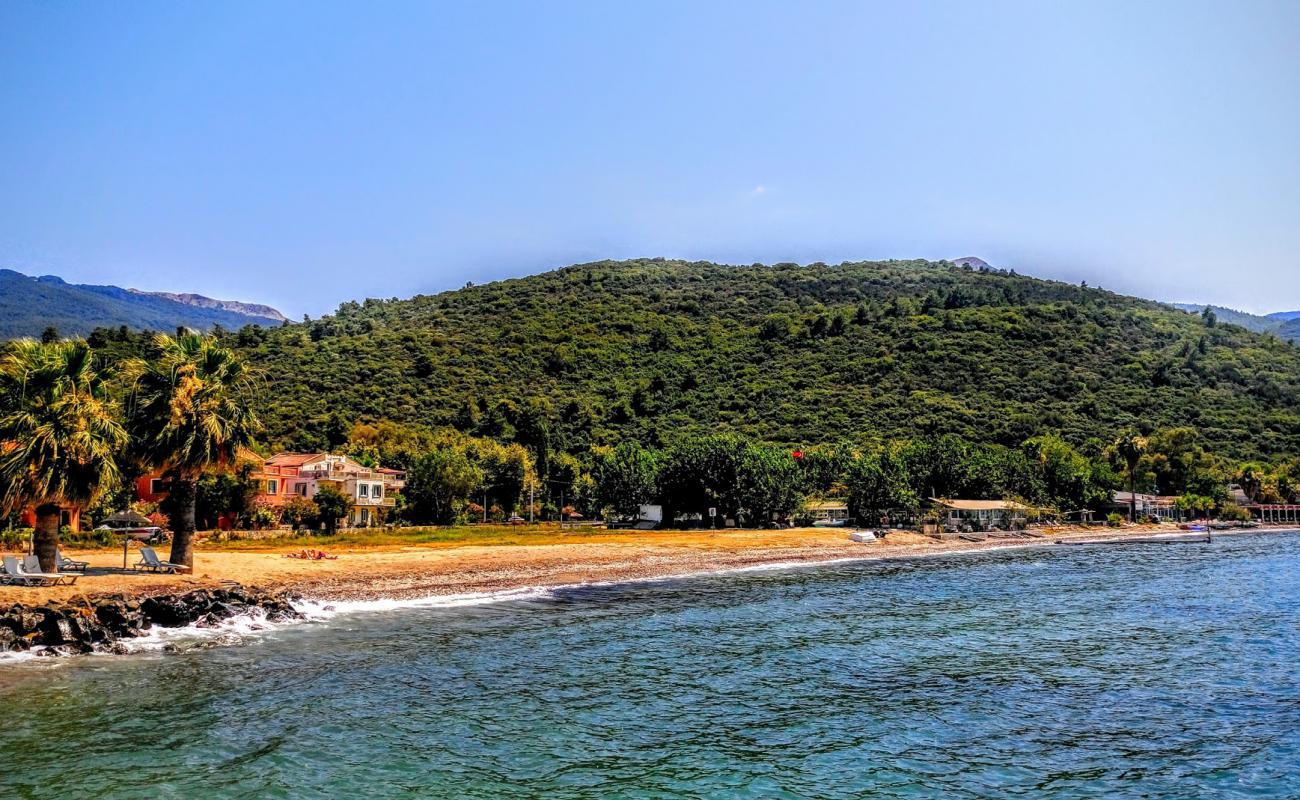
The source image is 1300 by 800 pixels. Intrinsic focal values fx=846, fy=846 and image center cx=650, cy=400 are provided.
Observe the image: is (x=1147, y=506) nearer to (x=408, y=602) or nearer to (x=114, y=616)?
(x=408, y=602)

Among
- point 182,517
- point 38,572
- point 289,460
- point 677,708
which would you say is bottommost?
point 677,708

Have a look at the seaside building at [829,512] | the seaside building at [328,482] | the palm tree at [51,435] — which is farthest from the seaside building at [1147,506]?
the palm tree at [51,435]

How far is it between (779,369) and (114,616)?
125m

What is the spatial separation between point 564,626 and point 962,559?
4669 centimetres

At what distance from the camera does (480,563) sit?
4878 cm

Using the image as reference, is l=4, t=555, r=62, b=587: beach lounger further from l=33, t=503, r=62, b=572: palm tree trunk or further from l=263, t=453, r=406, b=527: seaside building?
l=263, t=453, r=406, b=527: seaside building

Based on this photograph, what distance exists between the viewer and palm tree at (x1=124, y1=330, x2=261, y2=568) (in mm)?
32375

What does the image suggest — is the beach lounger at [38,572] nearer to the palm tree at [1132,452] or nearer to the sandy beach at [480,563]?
the sandy beach at [480,563]

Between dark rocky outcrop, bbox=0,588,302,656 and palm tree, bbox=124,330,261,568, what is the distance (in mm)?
4854

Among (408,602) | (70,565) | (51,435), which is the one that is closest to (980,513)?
(408,602)

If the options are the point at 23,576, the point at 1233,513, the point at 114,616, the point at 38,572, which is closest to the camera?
the point at 114,616

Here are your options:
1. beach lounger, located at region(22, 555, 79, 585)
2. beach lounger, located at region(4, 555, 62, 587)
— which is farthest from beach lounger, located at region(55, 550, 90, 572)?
beach lounger, located at region(4, 555, 62, 587)

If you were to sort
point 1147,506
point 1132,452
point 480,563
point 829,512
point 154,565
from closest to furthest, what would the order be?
point 154,565, point 480,563, point 829,512, point 1132,452, point 1147,506

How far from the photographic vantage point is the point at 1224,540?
310 ft
